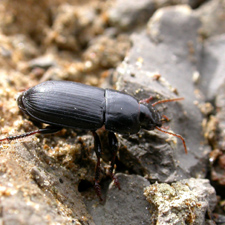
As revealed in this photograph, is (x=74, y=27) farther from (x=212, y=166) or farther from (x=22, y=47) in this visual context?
(x=212, y=166)

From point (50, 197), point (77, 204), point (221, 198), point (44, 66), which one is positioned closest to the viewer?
point (50, 197)

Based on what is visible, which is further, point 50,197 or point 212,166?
point 212,166

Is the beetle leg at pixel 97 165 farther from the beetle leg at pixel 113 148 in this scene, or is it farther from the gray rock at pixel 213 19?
the gray rock at pixel 213 19

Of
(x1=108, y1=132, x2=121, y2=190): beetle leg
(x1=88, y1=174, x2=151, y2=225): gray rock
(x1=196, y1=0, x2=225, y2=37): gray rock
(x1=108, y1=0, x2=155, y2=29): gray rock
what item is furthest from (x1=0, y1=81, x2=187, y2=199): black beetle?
(x1=196, y1=0, x2=225, y2=37): gray rock

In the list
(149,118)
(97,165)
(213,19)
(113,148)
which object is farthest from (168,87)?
(213,19)

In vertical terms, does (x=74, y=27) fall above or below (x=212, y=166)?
above

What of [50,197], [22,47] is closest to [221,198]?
[50,197]

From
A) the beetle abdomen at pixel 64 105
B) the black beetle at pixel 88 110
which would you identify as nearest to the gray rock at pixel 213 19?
the black beetle at pixel 88 110
